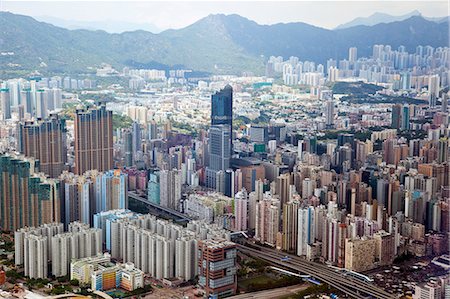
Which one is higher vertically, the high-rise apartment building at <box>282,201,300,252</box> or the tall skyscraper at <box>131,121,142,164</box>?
the tall skyscraper at <box>131,121,142,164</box>

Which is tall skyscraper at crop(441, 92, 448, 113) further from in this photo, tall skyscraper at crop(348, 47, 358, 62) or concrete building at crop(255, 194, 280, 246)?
concrete building at crop(255, 194, 280, 246)

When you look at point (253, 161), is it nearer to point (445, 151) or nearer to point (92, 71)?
point (445, 151)

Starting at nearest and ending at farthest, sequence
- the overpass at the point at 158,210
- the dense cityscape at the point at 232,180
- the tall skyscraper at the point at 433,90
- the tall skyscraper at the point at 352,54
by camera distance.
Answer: the dense cityscape at the point at 232,180, the tall skyscraper at the point at 433,90, the overpass at the point at 158,210, the tall skyscraper at the point at 352,54

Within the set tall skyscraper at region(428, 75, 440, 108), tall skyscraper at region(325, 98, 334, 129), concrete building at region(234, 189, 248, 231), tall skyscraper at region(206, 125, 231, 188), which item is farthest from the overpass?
tall skyscraper at region(428, 75, 440, 108)

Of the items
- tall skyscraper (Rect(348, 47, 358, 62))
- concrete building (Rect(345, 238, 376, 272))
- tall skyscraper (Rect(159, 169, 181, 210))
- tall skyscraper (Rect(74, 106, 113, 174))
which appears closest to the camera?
concrete building (Rect(345, 238, 376, 272))

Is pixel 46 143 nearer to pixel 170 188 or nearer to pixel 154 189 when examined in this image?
pixel 154 189

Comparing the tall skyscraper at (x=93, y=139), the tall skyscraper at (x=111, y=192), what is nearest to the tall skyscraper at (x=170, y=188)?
the tall skyscraper at (x=111, y=192)

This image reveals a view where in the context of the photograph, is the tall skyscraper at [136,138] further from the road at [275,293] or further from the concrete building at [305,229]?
the road at [275,293]
